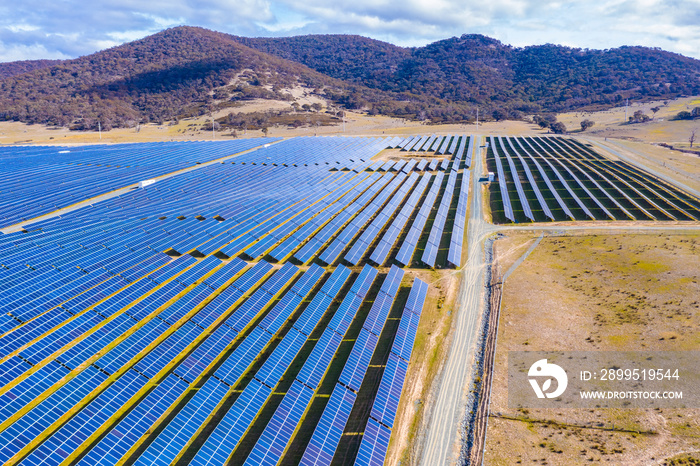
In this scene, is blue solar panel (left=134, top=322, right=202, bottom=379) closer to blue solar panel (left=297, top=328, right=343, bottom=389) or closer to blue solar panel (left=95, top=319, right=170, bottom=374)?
blue solar panel (left=95, top=319, right=170, bottom=374)

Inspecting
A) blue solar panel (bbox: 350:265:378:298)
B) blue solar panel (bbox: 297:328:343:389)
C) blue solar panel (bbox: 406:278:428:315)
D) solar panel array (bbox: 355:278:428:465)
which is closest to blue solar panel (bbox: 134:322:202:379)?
blue solar panel (bbox: 297:328:343:389)

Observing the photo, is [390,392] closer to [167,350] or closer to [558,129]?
[167,350]

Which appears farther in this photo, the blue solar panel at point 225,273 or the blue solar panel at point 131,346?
the blue solar panel at point 225,273

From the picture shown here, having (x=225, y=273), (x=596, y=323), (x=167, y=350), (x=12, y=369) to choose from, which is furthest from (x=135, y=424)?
(x=596, y=323)

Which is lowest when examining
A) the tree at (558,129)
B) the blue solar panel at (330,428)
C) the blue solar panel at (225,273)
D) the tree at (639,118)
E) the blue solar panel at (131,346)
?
the blue solar panel at (330,428)

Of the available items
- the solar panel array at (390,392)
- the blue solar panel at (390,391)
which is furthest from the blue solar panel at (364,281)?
the blue solar panel at (390,391)

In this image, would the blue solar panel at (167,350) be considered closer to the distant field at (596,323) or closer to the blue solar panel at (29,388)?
the blue solar panel at (29,388)
